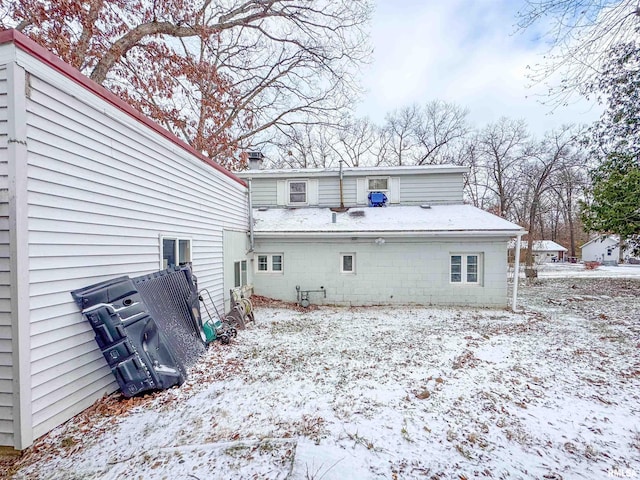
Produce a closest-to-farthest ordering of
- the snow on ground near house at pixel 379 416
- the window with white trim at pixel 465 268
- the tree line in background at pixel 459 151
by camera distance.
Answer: the snow on ground near house at pixel 379 416, the window with white trim at pixel 465 268, the tree line in background at pixel 459 151

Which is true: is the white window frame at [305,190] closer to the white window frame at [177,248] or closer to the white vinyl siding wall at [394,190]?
the white vinyl siding wall at [394,190]

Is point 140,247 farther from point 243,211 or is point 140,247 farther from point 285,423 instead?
point 243,211

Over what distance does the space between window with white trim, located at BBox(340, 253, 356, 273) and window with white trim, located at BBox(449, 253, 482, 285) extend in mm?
2995

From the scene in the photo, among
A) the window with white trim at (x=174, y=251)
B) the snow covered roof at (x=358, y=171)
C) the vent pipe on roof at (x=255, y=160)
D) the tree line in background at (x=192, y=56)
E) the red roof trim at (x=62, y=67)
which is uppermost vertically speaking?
the tree line in background at (x=192, y=56)

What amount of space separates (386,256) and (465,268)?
2.44 m

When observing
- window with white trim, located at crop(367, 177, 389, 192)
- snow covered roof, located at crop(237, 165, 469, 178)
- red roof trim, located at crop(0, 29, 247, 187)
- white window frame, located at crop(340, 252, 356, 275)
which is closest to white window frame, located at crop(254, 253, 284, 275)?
white window frame, located at crop(340, 252, 356, 275)

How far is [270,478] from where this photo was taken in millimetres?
2168

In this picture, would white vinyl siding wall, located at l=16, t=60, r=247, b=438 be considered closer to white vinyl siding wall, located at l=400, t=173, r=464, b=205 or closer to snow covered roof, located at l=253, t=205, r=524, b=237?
snow covered roof, located at l=253, t=205, r=524, b=237

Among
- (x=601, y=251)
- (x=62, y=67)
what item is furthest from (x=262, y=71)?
(x=601, y=251)

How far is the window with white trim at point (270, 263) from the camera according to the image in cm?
911

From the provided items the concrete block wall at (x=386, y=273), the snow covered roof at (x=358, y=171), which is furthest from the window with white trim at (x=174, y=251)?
the snow covered roof at (x=358, y=171)

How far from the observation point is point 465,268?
8.45 m

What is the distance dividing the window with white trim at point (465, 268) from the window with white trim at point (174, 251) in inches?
291

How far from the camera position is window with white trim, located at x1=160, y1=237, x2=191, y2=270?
4617 mm
